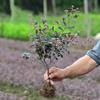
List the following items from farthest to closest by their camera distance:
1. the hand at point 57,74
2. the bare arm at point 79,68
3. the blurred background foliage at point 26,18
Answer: the blurred background foliage at point 26,18, the hand at point 57,74, the bare arm at point 79,68

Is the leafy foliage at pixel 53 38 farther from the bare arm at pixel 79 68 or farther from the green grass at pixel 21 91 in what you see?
the bare arm at pixel 79 68

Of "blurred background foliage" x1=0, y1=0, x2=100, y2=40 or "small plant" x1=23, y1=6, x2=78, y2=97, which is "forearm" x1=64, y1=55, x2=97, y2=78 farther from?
"blurred background foliage" x1=0, y1=0, x2=100, y2=40

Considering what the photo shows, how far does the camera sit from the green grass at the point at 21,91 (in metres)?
7.57

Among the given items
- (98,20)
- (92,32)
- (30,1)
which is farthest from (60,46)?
(30,1)

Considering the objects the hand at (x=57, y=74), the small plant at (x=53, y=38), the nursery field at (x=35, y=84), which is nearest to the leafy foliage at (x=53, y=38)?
the small plant at (x=53, y=38)

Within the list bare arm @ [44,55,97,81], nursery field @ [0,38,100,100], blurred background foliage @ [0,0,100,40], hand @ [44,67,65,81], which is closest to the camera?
bare arm @ [44,55,97,81]

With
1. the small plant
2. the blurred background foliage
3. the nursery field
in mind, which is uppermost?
the small plant

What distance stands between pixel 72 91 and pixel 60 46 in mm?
1282

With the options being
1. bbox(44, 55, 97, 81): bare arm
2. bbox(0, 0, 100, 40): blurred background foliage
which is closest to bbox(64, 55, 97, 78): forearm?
bbox(44, 55, 97, 81): bare arm

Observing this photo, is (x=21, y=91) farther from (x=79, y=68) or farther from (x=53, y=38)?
(x=79, y=68)

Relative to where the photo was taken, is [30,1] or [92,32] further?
[30,1]

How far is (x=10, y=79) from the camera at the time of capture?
29.7ft

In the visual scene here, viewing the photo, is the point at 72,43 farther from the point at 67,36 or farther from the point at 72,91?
A: the point at 72,91

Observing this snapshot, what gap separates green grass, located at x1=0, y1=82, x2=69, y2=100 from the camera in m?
7.57
